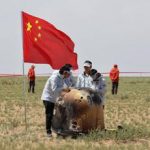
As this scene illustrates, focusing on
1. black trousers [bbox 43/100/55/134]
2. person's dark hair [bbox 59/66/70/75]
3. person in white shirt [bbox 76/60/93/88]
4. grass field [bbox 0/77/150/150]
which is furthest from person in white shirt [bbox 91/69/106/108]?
black trousers [bbox 43/100/55/134]

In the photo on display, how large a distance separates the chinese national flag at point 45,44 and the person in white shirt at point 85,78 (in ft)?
2.67

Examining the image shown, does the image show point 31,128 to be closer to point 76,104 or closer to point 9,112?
point 76,104

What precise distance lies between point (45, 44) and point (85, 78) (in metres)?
1.65

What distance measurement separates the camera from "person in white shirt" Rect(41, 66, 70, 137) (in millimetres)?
13969

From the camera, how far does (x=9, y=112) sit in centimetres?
2117

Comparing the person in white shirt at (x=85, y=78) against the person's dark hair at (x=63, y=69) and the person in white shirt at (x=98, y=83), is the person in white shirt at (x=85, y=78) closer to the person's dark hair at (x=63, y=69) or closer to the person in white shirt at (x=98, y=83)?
the person in white shirt at (x=98, y=83)

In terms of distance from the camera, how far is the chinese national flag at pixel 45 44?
15.1 metres

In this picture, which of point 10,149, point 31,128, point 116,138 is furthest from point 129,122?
point 10,149

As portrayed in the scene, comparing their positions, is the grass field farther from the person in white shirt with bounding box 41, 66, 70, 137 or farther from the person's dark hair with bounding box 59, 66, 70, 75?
the person's dark hair with bounding box 59, 66, 70, 75

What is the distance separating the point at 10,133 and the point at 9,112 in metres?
6.20

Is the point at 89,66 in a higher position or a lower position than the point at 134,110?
higher

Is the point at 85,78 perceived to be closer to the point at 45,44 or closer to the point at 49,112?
the point at 49,112

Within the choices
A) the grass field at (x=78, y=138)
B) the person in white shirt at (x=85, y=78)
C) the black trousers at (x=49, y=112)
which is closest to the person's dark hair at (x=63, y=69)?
the person in white shirt at (x=85, y=78)

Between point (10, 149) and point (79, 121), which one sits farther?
point (79, 121)
